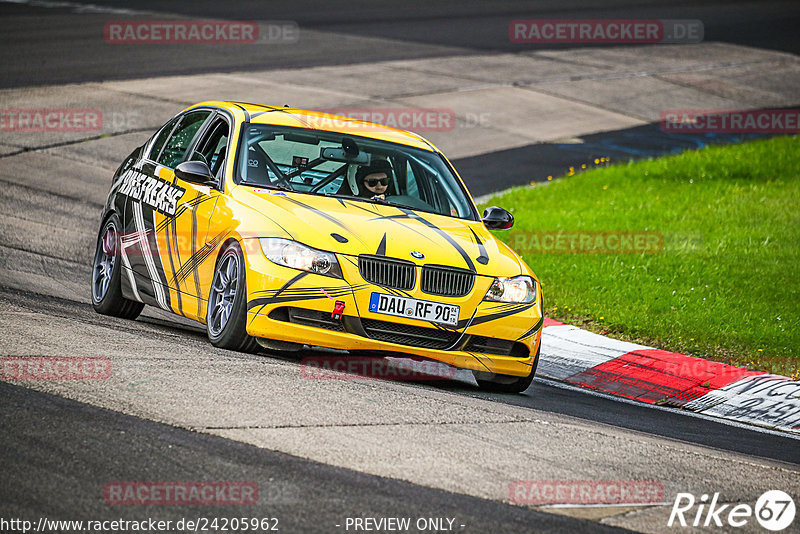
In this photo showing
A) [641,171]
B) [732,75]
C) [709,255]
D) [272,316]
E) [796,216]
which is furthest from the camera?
[732,75]

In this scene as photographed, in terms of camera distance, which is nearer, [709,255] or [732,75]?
[709,255]

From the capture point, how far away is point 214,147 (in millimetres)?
9102

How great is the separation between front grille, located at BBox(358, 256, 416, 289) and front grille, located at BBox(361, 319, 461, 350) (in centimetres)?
26

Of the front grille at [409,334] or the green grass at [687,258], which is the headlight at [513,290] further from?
the green grass at [687,258]

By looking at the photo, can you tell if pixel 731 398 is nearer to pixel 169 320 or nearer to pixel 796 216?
pixel 169 320

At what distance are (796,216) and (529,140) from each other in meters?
6.37

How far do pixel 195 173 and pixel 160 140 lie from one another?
1.65m

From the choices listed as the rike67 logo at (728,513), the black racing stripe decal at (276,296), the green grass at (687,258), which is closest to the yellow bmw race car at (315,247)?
the black racing stripe decal at (276,296)

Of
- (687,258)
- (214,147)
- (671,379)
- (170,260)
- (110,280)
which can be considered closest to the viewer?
(170,260)

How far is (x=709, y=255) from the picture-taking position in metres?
13.4

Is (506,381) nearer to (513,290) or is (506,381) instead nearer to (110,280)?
(513,290)

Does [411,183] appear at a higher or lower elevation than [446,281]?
higher

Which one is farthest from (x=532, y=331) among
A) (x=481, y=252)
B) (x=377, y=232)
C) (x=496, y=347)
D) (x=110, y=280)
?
(x=110, y=280)

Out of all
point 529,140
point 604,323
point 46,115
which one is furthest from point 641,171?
point 46,115
